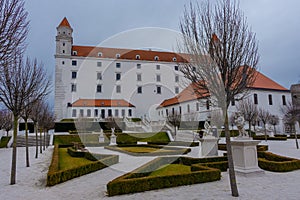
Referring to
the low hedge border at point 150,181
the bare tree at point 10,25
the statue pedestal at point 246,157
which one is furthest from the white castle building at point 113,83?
the bare tree at point 10,25

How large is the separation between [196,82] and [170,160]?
5919 millimetres

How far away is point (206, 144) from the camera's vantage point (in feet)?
41.7

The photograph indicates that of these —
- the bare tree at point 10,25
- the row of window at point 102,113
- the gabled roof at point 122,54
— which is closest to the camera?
the bare tree at point 10,25

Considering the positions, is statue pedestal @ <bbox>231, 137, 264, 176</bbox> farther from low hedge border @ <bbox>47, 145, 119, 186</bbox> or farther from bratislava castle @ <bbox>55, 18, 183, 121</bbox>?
bratislava castle @ <bbox>55, 18, 183, 121</bbox>

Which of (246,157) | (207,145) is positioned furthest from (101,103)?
(246,157)

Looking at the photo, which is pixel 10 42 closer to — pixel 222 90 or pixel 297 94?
pixel 222 90

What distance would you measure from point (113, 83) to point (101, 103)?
30.1 feet

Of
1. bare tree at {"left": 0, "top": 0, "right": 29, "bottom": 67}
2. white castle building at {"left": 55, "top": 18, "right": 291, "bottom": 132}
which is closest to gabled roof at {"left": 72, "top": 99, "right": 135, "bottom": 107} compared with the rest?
white castle building at {"left": 55, "top": 18, "right": 291, "bottom": 132}

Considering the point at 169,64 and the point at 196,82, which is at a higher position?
the point at 169,64

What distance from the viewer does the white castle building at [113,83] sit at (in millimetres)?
45500

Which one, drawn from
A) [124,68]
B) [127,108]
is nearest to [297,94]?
[127,108]

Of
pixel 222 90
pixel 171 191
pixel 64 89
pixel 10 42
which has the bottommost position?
pixel 171 191

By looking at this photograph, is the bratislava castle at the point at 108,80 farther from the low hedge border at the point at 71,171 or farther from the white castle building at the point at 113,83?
the low hedge border at the point at 71,171

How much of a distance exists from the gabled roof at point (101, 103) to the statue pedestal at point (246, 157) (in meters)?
39.3
